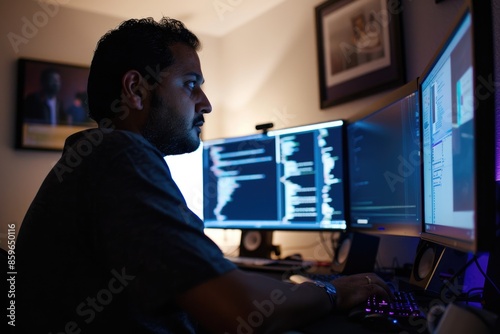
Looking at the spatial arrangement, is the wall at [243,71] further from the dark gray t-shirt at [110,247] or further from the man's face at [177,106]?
the dark gray t-shirt at [110,247]

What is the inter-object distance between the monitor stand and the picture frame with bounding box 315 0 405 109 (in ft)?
2.15

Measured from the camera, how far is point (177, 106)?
117 centimetres

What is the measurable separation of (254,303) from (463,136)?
457 millimetres

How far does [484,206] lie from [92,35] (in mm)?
2426

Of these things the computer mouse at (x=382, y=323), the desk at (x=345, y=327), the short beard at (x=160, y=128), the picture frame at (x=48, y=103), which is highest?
the picture frame at (x=48, y=103)

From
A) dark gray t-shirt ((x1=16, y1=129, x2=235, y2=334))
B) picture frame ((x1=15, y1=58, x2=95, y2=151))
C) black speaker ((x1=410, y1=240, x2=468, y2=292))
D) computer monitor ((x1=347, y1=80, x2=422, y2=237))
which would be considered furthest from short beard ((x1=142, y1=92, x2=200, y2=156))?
picture frame ((x1=15, y1=58, x2=95, y2=151))

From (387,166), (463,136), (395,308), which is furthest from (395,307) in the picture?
(387,166)

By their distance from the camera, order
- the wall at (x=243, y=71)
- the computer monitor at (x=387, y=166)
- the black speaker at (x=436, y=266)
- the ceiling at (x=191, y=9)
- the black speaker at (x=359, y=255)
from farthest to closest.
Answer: the ceiling at (x=191, y=9)
the wall at (x=243, y=71)
the black speaker at (x=359, y=255)
the computer monitor at (x=387, y=166)
the black speaker at (x=436, y=266)

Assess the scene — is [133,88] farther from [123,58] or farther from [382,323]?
[382,323]

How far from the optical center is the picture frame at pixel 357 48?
175 centimetres

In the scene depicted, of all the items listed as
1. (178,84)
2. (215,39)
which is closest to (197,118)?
(178,84)

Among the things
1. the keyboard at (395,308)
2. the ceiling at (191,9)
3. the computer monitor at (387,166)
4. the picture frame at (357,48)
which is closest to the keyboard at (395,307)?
the keyboard at (395,308)

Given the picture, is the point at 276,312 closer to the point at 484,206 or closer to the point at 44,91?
the point at 484,206

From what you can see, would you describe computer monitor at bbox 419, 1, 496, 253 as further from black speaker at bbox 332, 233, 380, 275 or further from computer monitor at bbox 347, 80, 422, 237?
black speaker at bbox 332, 233, 380, 275
